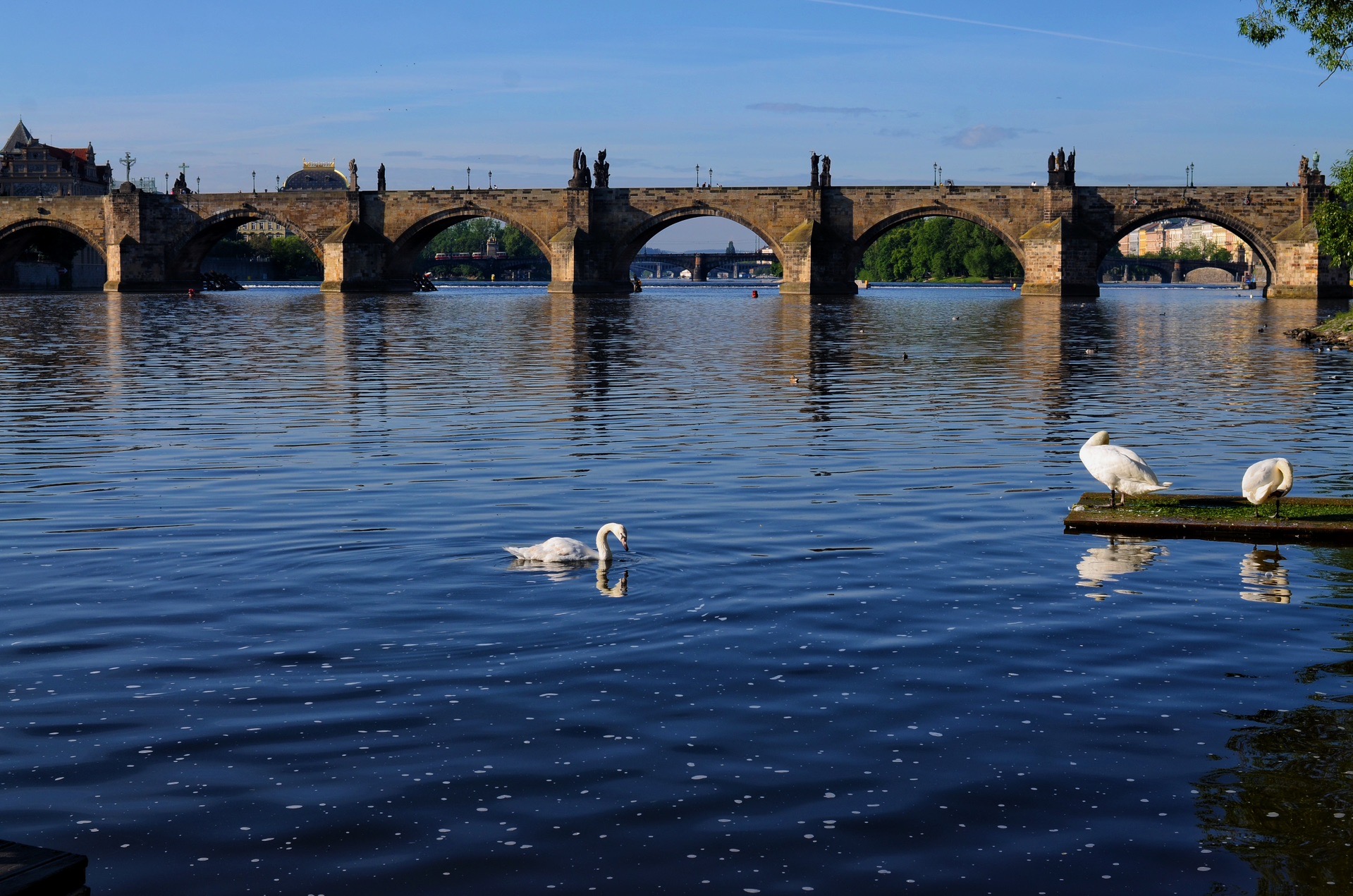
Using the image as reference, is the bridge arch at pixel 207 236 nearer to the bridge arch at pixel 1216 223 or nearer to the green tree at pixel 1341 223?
the bridge arch at pixel 1216 223

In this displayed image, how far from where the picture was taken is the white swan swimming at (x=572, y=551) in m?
9.92

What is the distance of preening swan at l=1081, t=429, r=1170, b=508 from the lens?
1166cm

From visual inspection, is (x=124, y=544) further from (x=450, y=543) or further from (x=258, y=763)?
(x=258, y=763)

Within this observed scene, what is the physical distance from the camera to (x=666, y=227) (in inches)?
3479

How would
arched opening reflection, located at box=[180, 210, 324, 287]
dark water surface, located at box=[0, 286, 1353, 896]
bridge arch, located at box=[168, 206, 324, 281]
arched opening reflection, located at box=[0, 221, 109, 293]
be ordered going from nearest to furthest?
dark water surface, located at box=[0, 286, 1353, 896] < bridge arch, located at box=[168, 206, 324, 281] < arched opening reflection, located at box=[0, 221, 109, 293] < arched opening reflection, located at box=[180, 210, 324, 287]

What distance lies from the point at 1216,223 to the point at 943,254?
88979 mm

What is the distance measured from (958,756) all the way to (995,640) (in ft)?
6.62

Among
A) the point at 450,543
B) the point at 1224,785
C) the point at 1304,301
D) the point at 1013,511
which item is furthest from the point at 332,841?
the point at 1304,301

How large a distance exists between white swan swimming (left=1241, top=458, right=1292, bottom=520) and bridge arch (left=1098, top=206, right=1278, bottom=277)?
6830cm

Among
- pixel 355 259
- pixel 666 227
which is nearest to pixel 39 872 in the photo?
pixel 666 227

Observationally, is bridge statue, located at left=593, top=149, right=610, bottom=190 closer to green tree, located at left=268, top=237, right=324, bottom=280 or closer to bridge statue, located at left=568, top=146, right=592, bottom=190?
bridge statue, located at left=568, top=146, right=592, bottom=190

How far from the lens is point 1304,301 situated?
75062 millimetres

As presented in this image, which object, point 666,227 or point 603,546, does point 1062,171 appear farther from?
point 603,546

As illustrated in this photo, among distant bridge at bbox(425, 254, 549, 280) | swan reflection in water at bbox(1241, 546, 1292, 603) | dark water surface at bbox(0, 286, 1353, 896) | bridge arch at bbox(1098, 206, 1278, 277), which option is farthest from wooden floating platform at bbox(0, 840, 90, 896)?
distant bridge at bbox(425, 254, 549, 280)
